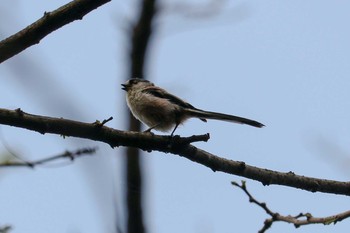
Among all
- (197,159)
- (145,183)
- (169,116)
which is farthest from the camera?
(169,116)

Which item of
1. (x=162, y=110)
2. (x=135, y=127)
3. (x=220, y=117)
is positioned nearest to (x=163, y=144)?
(x=135, y=127)

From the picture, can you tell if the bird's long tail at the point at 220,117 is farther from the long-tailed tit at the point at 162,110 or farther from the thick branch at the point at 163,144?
the thick branch at the point at 163,144

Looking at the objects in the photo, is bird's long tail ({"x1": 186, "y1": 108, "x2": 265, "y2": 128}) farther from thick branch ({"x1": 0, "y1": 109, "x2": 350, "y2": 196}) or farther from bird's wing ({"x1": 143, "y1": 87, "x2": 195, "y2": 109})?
thick branch ({"x1": 0, "y1": 109, "x2": 350, "y2": 196})

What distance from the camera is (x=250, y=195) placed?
3.49 m

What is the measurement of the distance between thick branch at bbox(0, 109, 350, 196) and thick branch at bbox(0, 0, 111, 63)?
321 mm

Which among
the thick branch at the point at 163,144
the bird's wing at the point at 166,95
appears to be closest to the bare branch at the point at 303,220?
the thick branch at the point at 163,144

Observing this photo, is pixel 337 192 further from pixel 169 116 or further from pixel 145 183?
pixel 169 116

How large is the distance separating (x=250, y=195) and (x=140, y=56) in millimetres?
1101

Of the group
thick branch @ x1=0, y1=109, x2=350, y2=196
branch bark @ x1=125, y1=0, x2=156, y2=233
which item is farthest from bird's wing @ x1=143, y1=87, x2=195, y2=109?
thick branch @ x1=0, y1=109, x2=350, y2=196

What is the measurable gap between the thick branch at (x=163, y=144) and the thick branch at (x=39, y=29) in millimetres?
321

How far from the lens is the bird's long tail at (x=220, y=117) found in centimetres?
405

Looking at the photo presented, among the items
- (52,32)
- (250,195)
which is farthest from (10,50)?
(250,195)

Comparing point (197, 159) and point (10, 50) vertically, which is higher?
point (10, 50)

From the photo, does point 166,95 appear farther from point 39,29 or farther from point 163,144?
point 39,29
